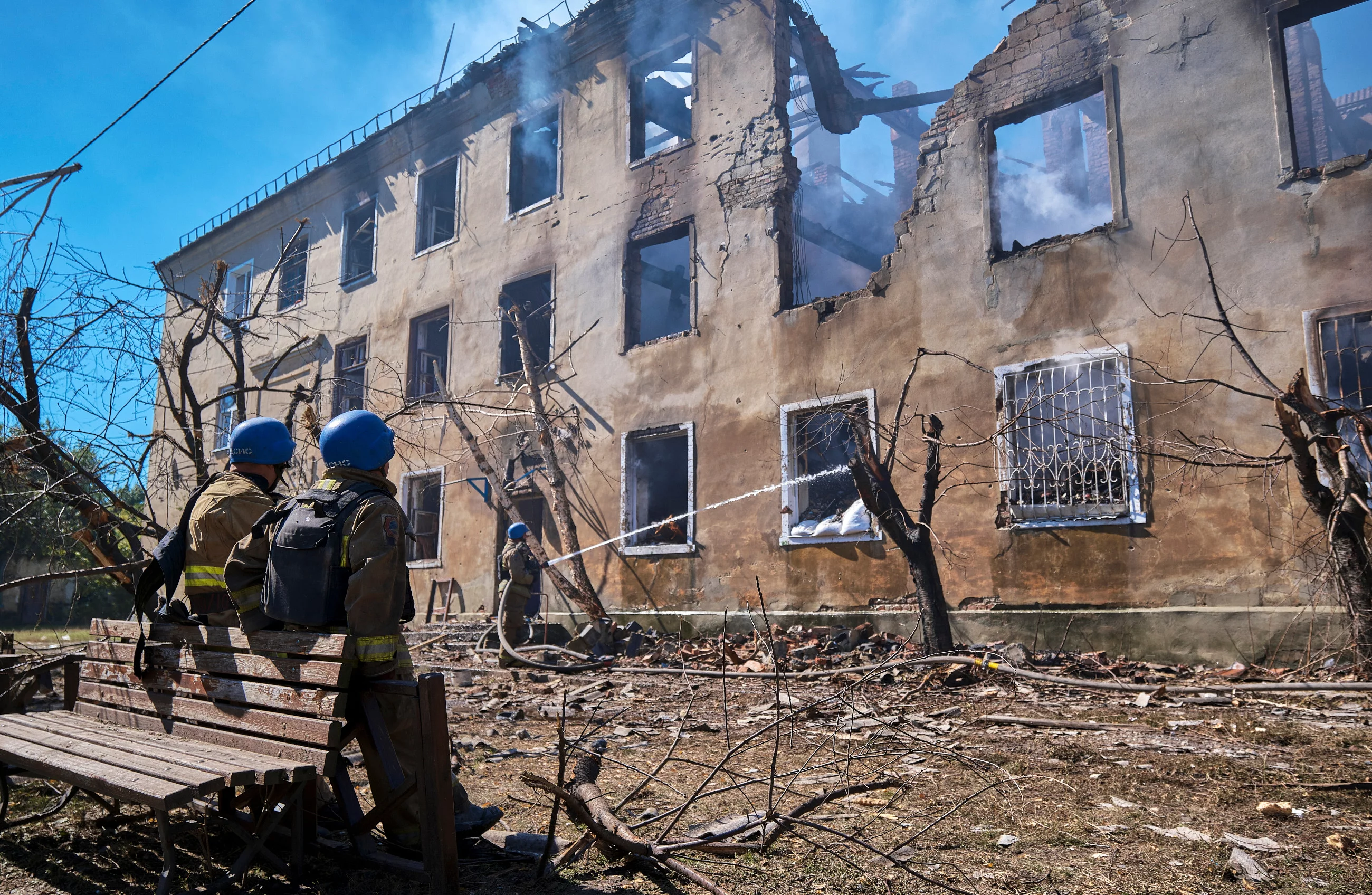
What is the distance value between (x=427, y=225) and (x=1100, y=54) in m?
12.3

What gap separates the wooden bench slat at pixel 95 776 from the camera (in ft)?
7.93

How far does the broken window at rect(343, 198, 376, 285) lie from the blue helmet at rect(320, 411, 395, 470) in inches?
636

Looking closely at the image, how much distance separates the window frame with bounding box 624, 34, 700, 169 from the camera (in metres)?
13.4

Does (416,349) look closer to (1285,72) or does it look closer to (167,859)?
(1285,72)

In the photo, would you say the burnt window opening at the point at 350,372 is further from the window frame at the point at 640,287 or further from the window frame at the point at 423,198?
the window frame at the point at 640,287

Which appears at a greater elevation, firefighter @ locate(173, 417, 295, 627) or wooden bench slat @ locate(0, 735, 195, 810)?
firefighter @ locate(173, 417, 295, 627)

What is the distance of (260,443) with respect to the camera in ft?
13.1

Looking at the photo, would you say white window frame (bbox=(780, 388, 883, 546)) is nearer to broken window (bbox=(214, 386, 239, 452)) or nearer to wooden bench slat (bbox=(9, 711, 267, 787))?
wooden bench slat (bbox=(9, 711, 267, 787))

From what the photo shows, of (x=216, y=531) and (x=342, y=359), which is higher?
(x=342, y=359)

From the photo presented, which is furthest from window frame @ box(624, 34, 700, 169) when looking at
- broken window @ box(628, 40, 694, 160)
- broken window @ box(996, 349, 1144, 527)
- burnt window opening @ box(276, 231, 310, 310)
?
burnt window opening @ box(276, 231, 310, 310)

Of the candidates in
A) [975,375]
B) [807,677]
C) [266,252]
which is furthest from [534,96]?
[807,677]

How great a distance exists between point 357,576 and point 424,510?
1379cm

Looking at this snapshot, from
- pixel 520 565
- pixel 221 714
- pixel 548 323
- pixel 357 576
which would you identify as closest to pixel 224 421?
pixel 548 323

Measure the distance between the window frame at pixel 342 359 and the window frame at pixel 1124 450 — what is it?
11514mm
